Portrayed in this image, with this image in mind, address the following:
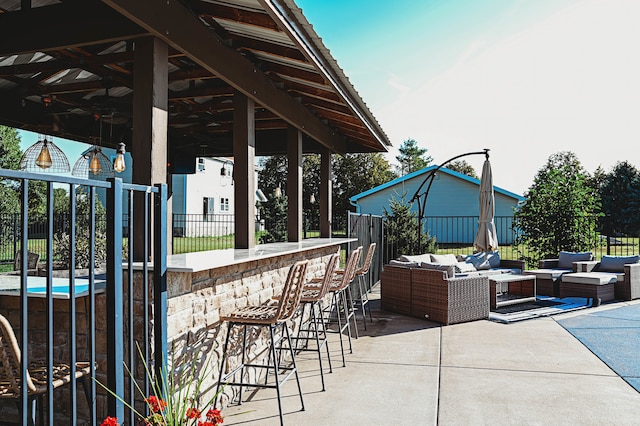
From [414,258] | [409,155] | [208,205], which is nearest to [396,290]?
[414,258]

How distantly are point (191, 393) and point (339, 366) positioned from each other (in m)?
1.82

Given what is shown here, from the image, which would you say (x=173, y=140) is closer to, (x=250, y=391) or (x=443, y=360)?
(x=250, y=391)

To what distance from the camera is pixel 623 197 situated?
76.8ft

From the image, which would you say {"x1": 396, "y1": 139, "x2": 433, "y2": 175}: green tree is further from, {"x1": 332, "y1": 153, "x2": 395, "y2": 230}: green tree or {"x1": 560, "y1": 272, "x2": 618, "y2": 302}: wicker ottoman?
{"x1": 560, "y1": 272, "x2": 618, "y2": 302}: wicker ottoman

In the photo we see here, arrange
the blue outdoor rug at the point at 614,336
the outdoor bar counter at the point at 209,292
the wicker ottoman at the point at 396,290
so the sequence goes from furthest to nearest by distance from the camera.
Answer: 1. the wicker ottoman at the point at 396,290
2. the blue outdoor rug at the point at 614,336
3. the outdoor bar counter at the point at 209,292

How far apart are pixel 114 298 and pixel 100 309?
0.68 meters

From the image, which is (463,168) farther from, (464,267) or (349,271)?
(349,271)

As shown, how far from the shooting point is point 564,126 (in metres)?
26.5

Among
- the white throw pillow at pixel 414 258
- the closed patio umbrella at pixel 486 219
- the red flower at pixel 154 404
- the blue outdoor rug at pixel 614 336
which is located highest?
the closed patio umbrella at pixel 486 219

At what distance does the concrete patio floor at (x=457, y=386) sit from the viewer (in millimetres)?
3508

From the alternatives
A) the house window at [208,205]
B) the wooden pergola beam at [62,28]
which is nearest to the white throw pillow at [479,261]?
the wooden pergola beam at [62,28]

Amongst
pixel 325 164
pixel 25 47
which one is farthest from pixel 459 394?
pixel 325 164

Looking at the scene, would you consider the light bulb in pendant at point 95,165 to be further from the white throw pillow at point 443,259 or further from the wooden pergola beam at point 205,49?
the white throw pillow at point 443,259

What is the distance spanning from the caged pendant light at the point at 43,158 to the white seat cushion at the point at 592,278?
7.97 metres
